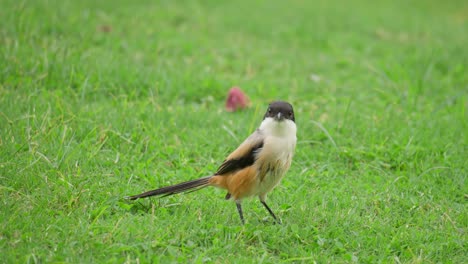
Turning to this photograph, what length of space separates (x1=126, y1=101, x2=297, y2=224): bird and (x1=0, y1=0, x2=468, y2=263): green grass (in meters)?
0.20

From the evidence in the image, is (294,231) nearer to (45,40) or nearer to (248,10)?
(45,40)

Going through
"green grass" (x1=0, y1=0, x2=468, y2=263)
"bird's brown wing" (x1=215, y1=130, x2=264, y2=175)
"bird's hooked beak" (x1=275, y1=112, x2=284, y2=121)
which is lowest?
"green grass" (x1=0, y1=0, x2=468, y2=263)

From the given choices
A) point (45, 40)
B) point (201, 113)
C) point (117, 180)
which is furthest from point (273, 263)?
point (45, 40)

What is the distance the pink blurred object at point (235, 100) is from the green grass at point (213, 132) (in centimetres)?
21

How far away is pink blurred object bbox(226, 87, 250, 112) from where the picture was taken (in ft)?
23.2

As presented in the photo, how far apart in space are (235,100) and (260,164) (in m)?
2.25

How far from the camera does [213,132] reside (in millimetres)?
6512

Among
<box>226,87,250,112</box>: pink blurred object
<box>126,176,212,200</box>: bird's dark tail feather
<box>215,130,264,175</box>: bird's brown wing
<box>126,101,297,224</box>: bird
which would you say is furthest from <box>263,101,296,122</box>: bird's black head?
<box>226,87,250,112</box>: pink blurred object

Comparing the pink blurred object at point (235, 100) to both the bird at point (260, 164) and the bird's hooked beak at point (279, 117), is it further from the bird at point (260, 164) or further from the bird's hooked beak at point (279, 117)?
the bird's hooked beak at point (279, 117)

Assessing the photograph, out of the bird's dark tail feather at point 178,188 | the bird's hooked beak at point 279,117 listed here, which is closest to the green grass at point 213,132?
the bird's dark tail feather at point 178,188

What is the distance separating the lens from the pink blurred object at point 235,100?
7.06 meters

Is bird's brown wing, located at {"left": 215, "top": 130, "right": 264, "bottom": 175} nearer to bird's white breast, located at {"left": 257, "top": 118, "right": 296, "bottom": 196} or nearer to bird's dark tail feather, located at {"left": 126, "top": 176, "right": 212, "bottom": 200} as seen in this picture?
bird's white breast, located at {"left": 257, "top": 118, "right": 296, "bottom": 196}

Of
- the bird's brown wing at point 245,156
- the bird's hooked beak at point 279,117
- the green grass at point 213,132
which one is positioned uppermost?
the bird's hooked beak at point 279,117

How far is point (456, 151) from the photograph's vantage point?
629cm
